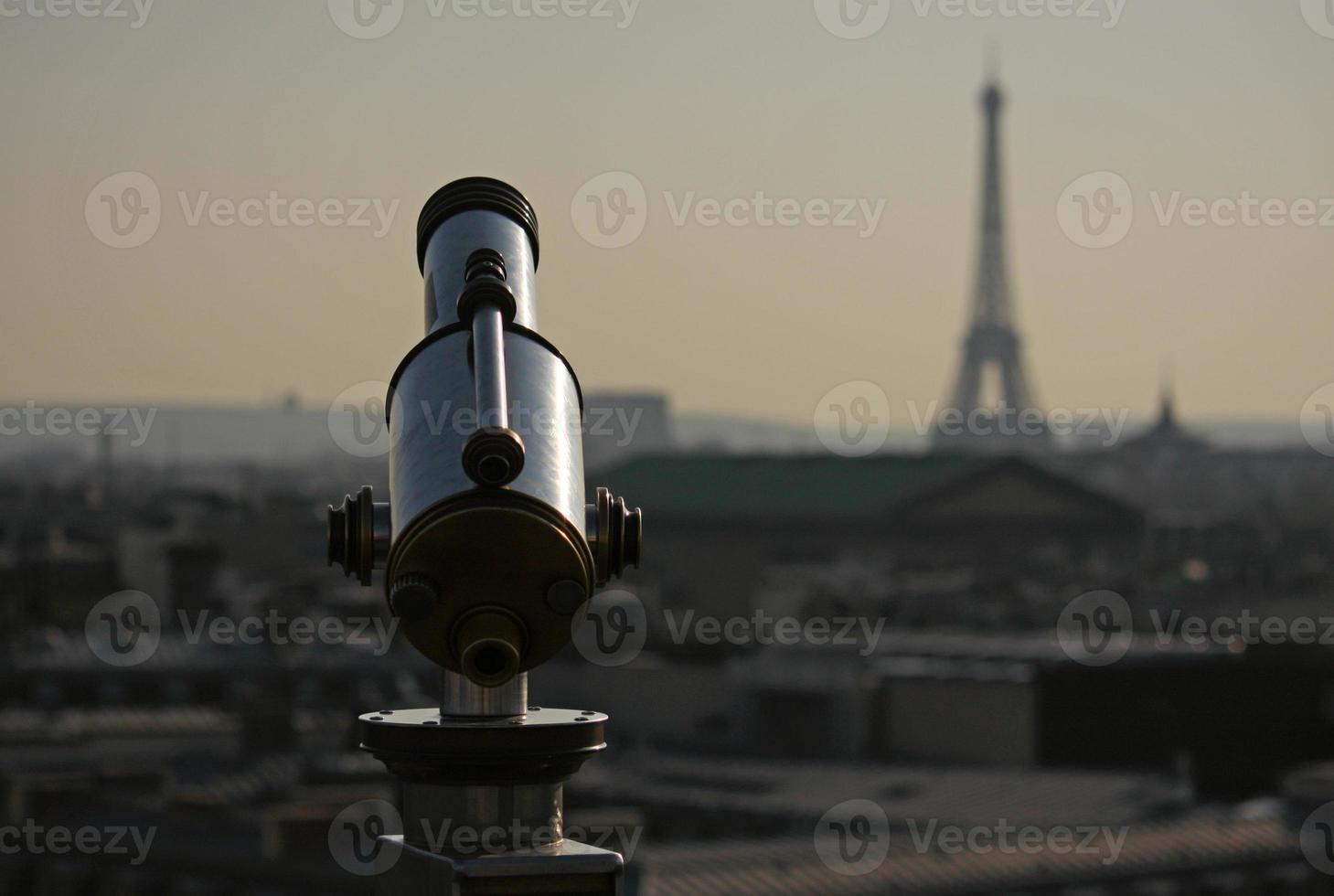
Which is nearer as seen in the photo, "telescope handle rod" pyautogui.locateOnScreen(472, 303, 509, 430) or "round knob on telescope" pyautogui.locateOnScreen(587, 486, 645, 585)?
"telescope handle rod" pyautogui.locateOnScreen(472, 303, 509, 430)

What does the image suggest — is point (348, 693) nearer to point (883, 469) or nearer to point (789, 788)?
point (789, 788)

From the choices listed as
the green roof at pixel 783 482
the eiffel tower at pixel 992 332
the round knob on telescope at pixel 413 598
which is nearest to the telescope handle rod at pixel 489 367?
the round knob on telescope at pixel 413 598

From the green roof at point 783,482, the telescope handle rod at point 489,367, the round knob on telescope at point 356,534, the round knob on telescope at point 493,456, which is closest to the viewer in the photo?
the round knob on telescope at point 493,456

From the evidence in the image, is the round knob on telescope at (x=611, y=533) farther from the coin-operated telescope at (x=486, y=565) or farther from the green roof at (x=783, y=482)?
the green roof at (x=783, y=482)

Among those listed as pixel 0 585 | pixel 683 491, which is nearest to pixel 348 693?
pixel 0 585

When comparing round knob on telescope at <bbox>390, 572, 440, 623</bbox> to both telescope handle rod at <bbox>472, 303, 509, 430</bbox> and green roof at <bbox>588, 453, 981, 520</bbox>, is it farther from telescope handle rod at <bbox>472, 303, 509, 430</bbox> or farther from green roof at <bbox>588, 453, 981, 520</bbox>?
green roof at <bbox>588, 453, 981, 520</bbox>

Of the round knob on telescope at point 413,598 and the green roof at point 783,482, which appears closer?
the round knob on telescope at point 413,598

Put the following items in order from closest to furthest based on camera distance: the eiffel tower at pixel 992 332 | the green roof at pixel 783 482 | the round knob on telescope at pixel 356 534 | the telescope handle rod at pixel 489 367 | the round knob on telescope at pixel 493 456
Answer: the round knob on telescope at pixel 493 456 → the telescope handle rod at pixel 489 367 → the round knob on telescope at pixel 356 534 → the green roof at pixel 783 482 → the eiffel tower at pixel 992 332

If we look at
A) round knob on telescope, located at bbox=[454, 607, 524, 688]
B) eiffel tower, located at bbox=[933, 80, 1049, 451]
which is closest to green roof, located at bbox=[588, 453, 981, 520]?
eiffel tower, located at bbox=[933, 80, 1049, 451]

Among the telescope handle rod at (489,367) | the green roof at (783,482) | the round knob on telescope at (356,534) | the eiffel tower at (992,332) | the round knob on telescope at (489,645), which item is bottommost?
the round knob on telescope at (489,645)
